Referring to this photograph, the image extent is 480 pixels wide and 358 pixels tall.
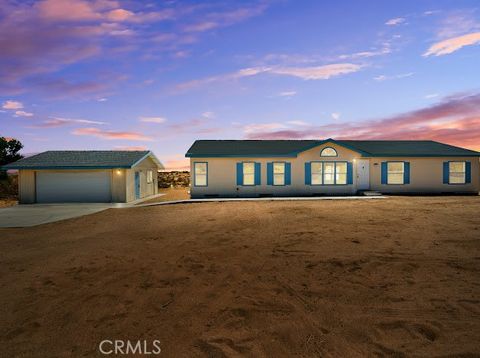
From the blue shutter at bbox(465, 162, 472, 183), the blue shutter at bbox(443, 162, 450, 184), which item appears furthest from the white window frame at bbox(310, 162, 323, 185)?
the blue shutter at bbox(465, 162, 472, 183)

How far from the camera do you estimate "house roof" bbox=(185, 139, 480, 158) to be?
19812mm

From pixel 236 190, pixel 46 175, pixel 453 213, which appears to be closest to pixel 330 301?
pixel 453 213

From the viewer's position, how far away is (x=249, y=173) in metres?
19.9

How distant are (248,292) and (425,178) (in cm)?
2161

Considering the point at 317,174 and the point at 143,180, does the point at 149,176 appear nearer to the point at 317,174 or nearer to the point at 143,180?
the point at 143,180

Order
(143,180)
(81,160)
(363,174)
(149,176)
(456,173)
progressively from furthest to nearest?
1. (149,176)
2. (143,180)
3. (456,173)
4. (363,174)
5. (81,160)

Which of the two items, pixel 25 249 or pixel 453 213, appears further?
pixel 453 213

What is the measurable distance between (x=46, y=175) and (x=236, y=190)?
12.8 metres

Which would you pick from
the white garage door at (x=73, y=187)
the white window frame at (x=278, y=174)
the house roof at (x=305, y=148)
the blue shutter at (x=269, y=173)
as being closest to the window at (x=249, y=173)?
the house roof at (x=305, y=148)

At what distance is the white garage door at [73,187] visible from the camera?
1819cm

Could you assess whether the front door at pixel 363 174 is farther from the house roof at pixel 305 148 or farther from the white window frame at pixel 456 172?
the white window frame at pixel 456 172

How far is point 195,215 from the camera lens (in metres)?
12.6

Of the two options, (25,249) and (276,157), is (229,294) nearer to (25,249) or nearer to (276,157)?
(25,249)

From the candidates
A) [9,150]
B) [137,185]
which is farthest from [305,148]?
[9,150]
